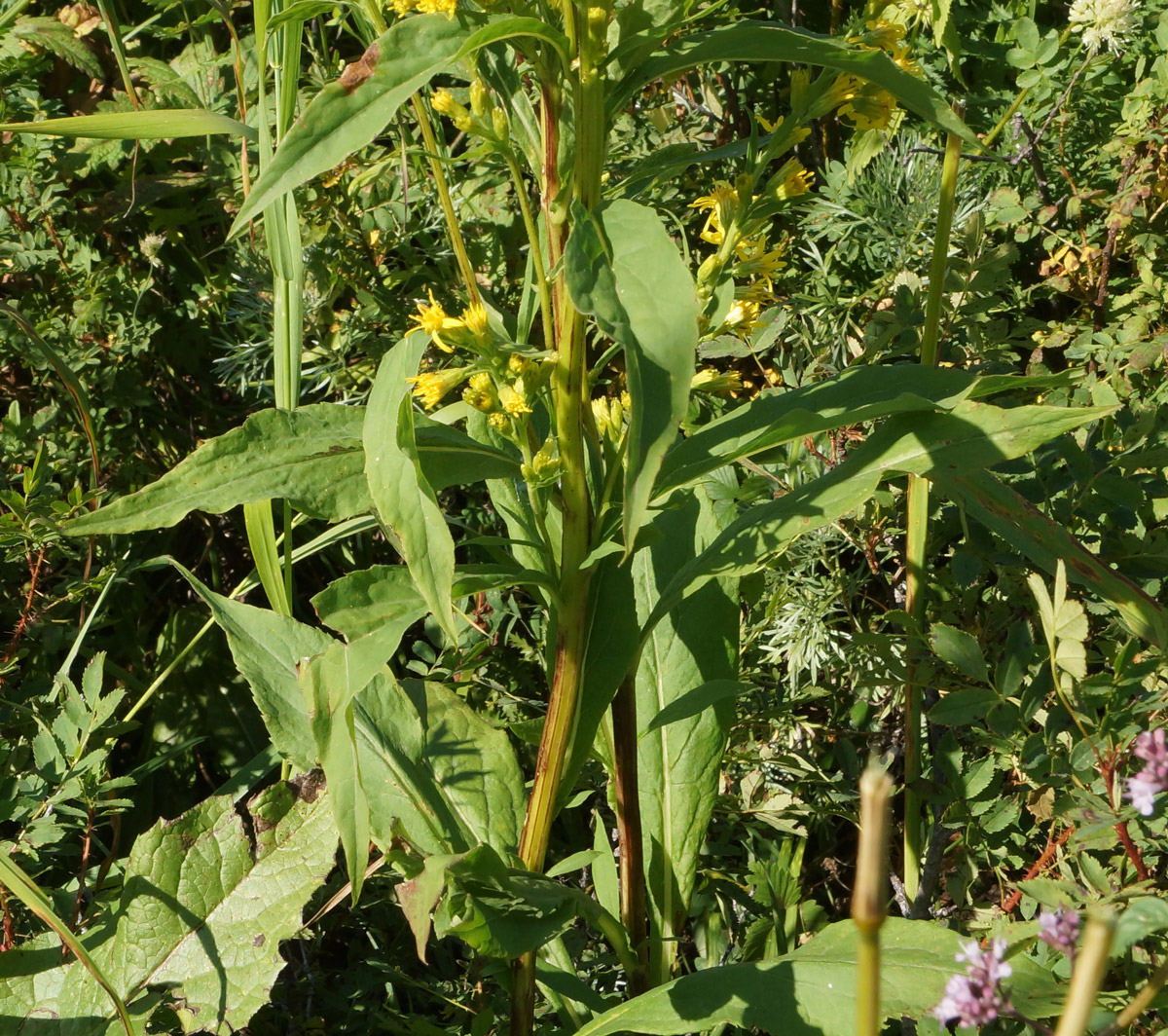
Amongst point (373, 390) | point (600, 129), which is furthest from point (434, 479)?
point (600, 129)

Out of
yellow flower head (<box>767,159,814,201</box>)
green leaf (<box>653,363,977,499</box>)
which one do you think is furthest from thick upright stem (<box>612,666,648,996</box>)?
yellow flower head (<box>767,159,814,201</box>)

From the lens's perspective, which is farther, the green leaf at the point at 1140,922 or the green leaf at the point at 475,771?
the green leaf at the point at 475,771

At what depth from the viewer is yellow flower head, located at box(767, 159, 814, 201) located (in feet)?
4.53

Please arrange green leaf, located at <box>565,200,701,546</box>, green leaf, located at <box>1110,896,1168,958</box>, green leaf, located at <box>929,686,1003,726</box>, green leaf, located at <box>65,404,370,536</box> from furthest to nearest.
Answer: green leaf, located at <box>929,686,1003,726</box>
green leaf, located at <box>65,404,370,536</box>
green leaf, located at <box>565,200,701,546</box>
green leaf, located at <box>1110,896,1168,958</box>

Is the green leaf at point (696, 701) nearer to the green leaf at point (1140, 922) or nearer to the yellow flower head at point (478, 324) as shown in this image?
the yellow flower head at point (478, 324)

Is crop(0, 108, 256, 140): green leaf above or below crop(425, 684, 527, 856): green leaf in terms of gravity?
above

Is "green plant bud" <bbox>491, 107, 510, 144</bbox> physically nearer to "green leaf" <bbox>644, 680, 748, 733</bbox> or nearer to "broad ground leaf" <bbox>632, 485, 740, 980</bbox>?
"broad ground leaf" <bbox>632, 485, 740, 980</bbox>

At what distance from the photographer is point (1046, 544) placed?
4.41 ft

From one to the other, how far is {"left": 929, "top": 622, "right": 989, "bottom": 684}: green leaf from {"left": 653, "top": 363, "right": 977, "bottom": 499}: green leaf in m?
0.29

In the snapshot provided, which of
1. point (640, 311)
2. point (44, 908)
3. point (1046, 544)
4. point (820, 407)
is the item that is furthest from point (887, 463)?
point (44, 908)

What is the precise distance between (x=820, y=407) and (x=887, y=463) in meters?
0.11

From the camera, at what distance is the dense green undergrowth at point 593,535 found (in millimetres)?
1195

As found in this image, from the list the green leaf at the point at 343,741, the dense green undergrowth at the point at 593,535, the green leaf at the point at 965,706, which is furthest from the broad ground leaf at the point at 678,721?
the green leaf at the point at 343,741

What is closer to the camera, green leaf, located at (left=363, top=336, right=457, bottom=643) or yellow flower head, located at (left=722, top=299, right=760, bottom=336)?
green leaf, located at (left=363, top=336, right=457, bottom=643)
